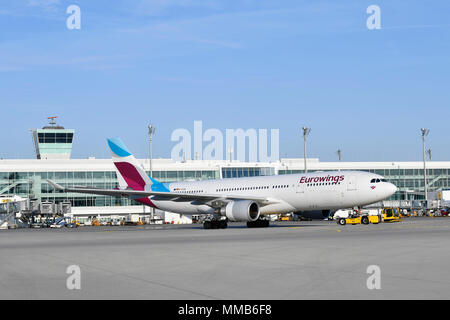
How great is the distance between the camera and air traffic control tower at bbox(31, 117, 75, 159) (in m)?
129

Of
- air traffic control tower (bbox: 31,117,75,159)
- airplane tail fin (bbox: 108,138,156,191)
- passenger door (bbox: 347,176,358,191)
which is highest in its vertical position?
air traffic control tower (bbox: 31,117,75,159)

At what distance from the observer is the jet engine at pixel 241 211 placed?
49.9 metres

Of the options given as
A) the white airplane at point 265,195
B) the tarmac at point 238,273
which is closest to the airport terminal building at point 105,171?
the white airplane at point 265,195

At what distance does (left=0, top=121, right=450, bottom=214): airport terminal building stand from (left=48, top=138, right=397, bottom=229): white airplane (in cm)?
5648

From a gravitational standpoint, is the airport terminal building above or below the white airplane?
above

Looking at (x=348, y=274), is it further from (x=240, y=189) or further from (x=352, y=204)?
(x=240, y=189)

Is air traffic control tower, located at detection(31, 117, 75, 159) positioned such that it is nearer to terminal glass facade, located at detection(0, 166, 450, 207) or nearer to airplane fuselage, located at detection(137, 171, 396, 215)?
terminal glass facade, located at detection(0, 166, 450, 207)

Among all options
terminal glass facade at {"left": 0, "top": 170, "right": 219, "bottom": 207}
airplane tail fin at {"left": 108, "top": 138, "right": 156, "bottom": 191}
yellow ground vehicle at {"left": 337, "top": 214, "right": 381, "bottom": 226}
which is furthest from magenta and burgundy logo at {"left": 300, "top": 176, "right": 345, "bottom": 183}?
terminal glass facade at {"left": 0, "top": 170, "right": 219, "bottom": 207}

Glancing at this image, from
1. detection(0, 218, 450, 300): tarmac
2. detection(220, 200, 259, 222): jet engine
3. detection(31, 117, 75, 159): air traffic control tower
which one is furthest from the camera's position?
detection(31, 117, 75, 159): air traffic control tower

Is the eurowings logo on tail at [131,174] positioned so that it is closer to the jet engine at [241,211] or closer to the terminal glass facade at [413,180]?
the jet engine at [241,211]

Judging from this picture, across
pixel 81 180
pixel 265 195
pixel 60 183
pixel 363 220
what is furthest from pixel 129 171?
pixel 81 180

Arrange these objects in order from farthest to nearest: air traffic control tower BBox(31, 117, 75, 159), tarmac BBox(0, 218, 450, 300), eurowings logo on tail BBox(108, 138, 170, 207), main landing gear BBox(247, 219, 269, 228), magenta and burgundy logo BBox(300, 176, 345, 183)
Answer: air traffic control tower BBox(31, 117, 75, 159) < eurowings logo on tail BBox(108, 138, 170, 207) < main landing gear BBox(247, 219, 269, 228) < magenta and burgundy logo BBox(300, 176, 345, 183) < tarmac BBox(0, 218, 450, 300)


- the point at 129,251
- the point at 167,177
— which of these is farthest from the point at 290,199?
the point at 167,177
